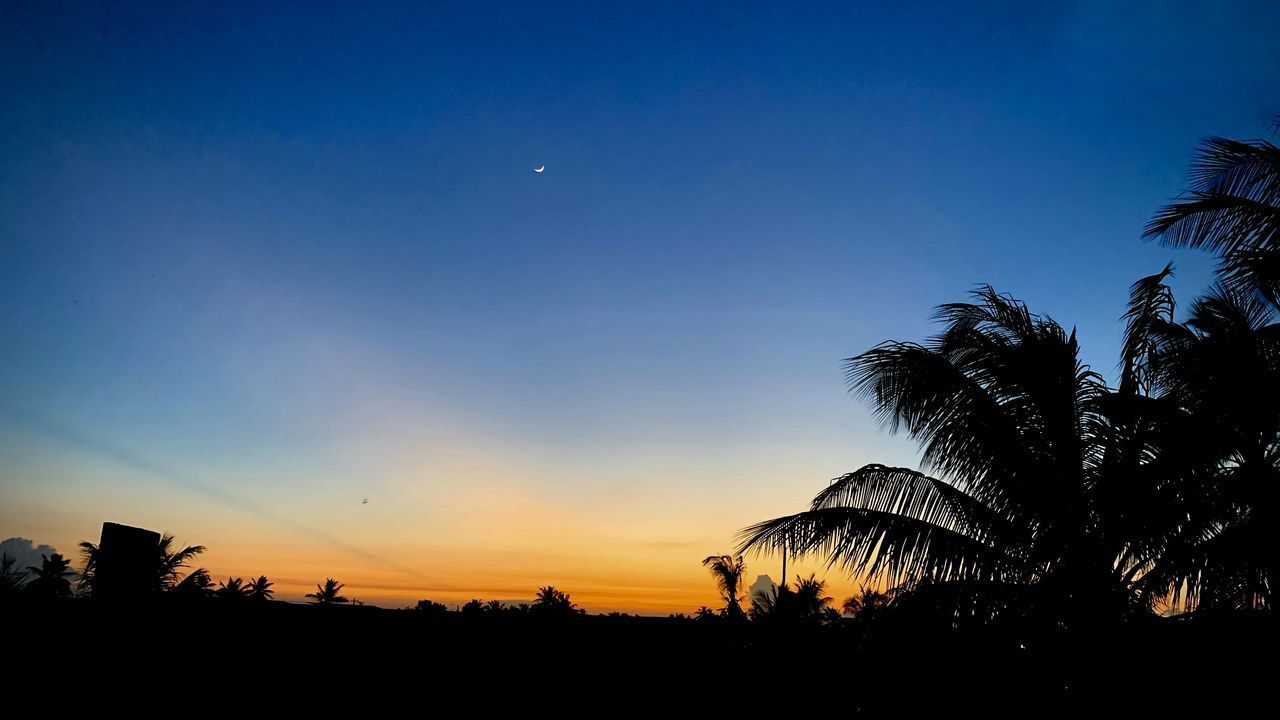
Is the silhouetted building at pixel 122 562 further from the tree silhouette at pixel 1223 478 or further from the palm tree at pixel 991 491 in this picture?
the tree silhouette at pixel 1223 478

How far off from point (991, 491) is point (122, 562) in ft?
25.8

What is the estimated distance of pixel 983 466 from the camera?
303 inches

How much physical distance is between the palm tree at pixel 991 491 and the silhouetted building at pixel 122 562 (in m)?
6.01

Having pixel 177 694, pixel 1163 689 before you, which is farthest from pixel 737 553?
pixel 177 694

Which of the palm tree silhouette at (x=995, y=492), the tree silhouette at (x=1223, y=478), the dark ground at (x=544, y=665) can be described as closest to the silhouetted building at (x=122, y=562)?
the dark ground at (x=544, y=665)

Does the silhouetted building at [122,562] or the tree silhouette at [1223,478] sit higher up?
the tree silhouette at [1223,478]

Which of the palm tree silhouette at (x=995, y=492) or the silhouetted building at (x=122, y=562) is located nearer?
the silhouetted building at (x=122, y=562)

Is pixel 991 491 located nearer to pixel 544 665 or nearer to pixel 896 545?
pixel 896 545

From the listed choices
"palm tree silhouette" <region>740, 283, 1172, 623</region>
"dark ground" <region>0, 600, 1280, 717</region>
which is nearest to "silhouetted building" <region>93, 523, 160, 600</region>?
"dark ground" <region>0, 600, 1280, 717</region>

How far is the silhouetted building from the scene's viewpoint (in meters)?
4.02

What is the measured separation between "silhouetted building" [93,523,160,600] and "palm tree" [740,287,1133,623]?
19.7ft

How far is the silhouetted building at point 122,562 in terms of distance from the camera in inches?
158

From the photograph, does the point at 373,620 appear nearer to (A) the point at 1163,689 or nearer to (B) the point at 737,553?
(B) the point at 737,553

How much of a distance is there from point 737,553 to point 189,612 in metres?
5.57
